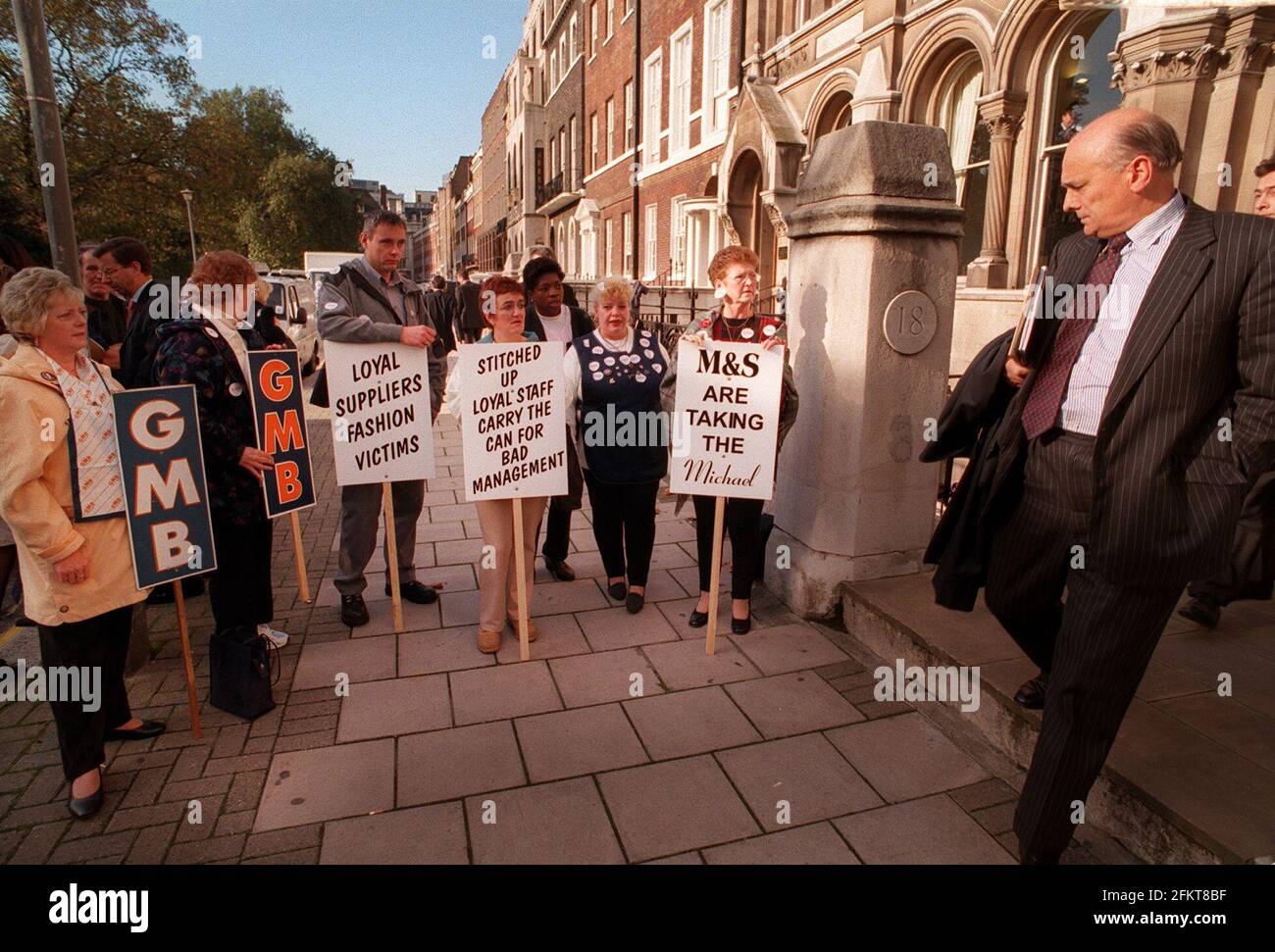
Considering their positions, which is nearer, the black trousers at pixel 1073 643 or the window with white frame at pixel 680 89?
→ the black trousers at pixel 1073 643

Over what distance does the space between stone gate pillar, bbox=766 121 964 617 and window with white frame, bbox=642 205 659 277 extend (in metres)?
20.5

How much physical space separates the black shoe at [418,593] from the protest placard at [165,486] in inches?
62.3

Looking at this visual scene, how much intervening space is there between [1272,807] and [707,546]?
273cm

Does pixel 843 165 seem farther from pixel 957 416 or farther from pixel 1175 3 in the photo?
pixel 1175 3

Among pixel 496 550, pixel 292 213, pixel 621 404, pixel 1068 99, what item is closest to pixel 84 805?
pixel 496 550

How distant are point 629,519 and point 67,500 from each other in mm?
2728

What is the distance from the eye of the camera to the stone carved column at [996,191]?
10.0m

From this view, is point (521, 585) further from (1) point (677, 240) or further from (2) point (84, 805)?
(1) point (677, 240)

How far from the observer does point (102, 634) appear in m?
2.89

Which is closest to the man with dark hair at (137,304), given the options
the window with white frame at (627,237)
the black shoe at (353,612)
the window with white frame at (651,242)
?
the black shoe at (353,612)

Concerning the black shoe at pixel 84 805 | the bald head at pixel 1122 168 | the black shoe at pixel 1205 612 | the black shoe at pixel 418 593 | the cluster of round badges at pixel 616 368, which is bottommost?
the black shoe at pixel 84 805

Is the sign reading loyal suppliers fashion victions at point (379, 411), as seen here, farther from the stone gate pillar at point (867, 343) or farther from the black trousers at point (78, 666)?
the stone gate pillar at point (867, 343)

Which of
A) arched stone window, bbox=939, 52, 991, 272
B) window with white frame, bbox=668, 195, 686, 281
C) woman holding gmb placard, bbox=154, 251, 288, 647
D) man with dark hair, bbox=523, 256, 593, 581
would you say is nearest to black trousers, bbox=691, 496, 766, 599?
man with dark hair, bbox=523, 256, 593, 581

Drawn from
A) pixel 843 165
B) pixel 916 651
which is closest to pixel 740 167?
pixel 843 165
